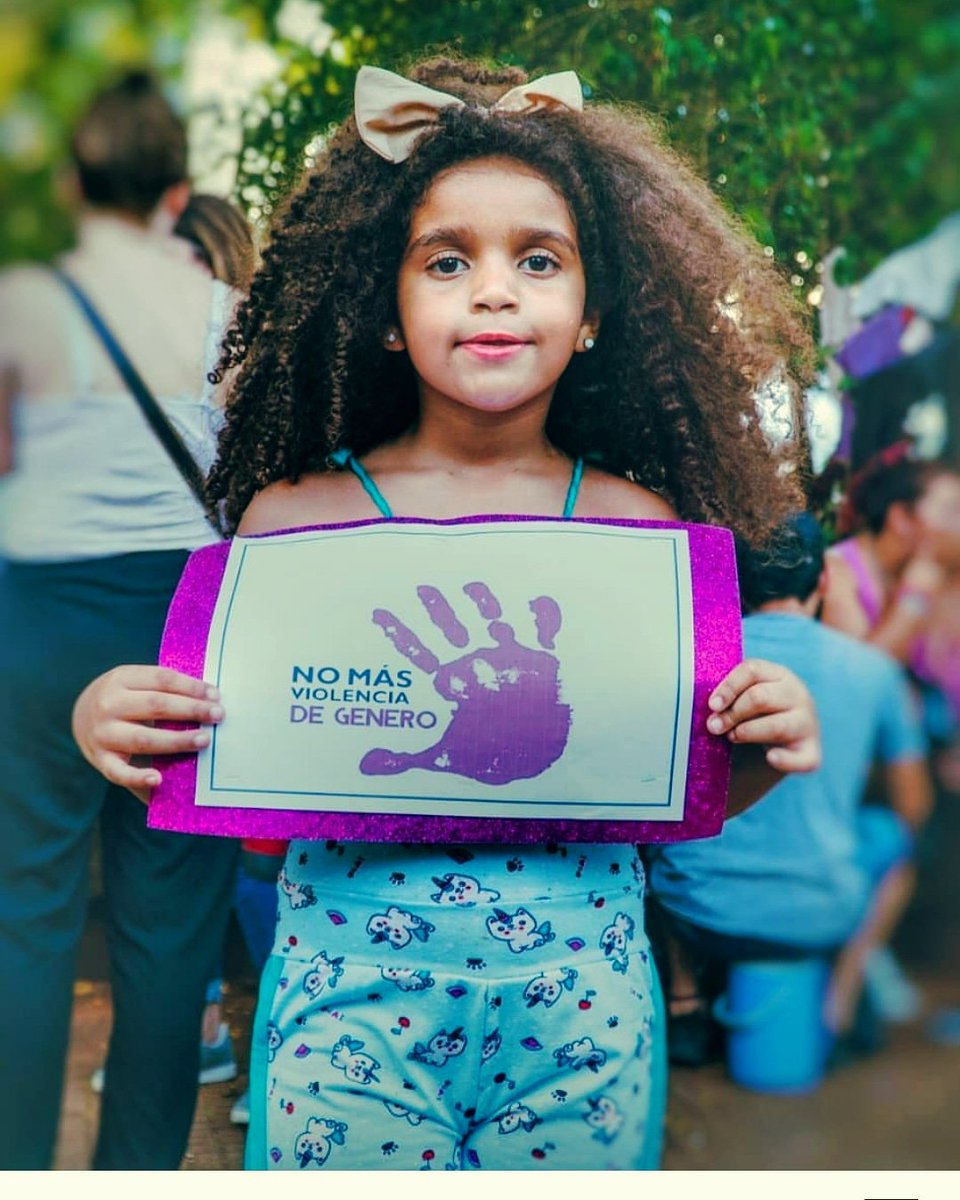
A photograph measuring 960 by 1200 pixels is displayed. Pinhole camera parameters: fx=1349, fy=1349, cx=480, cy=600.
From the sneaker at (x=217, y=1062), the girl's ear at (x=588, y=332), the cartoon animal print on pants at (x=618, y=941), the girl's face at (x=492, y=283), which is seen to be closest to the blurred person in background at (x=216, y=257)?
the sneaker at (x=217, y=1062)

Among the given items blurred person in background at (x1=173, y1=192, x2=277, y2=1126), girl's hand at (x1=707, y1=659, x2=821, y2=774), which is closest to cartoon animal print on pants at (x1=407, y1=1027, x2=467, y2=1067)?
blurred person in background at (x1=173, y1=192, x2=277, y2=1126)

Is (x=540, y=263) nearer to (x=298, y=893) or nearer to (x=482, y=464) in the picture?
(x=482, y=464)

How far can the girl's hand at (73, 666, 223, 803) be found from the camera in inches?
74.3

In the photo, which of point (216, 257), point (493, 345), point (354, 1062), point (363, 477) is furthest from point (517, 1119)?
point (216, 257)

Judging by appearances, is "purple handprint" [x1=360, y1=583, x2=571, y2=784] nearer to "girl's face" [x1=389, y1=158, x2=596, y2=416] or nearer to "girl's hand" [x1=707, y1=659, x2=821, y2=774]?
"girl's hand" [x1=707, y1=659, x2=821, y2=774]

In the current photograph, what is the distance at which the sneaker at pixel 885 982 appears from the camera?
84.7 inches

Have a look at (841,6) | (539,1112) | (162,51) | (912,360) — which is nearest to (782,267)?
(912,360)

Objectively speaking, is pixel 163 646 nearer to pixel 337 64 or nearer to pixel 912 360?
pixel 337 64

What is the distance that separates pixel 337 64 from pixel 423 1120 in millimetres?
1597

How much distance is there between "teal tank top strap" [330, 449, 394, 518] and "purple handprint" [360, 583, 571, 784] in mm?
256

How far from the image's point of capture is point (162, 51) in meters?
2.00

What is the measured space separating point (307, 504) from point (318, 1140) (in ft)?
3.05

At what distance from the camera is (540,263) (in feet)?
6.41

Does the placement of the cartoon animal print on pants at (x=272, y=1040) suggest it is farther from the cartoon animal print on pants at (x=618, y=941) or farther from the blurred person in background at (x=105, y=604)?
the cartoon animal print on pants at (x=618, y=941)
